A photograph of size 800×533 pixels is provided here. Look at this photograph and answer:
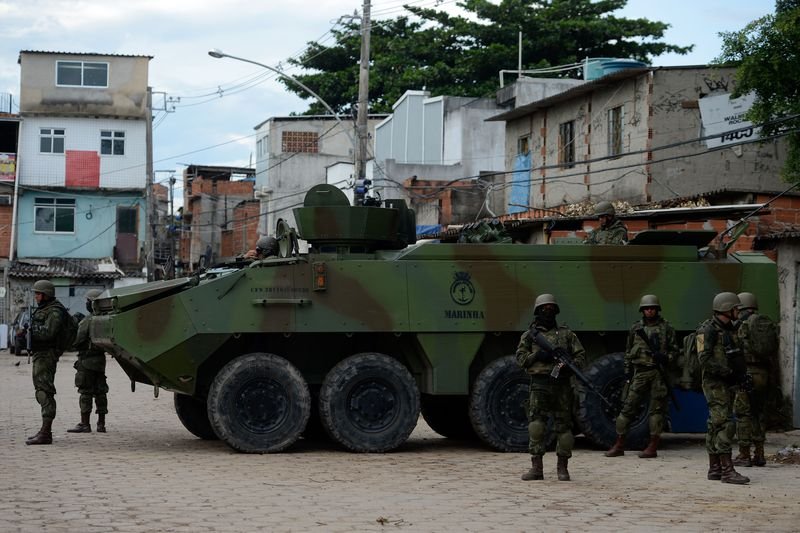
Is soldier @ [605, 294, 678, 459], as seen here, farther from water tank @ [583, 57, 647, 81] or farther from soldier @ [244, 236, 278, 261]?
water tank @ [583, 57, 647, 81]

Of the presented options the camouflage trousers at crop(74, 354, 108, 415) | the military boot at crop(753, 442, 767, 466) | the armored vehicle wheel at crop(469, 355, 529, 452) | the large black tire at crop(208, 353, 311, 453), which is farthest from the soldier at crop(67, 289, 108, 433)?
the military boot at crop(753, 442, 767, 466)

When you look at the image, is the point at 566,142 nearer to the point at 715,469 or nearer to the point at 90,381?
the point at 90,381

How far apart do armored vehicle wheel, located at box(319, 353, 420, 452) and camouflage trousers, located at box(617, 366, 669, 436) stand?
7.26ft

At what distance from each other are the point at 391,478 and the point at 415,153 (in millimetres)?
29131

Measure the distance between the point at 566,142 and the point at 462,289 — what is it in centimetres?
1560

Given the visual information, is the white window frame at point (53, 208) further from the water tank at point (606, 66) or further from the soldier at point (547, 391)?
the soldier at point (547, 391)

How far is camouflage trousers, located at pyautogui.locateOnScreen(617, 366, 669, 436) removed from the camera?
13.1 m

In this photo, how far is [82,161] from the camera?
49094 millimetres

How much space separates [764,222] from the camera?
17.1 meters


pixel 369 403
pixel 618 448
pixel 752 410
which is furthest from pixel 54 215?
pixel 752 410

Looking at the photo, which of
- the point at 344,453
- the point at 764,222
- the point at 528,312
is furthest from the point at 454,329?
the point at 764,222

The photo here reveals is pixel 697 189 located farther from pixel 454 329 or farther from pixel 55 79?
pixel 55 79

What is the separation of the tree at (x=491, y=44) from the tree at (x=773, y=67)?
998 inches

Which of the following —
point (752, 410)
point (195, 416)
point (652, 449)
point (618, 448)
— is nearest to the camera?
point (752, 410)
